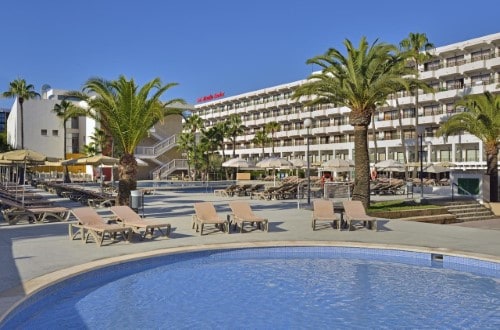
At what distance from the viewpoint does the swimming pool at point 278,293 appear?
6.94m

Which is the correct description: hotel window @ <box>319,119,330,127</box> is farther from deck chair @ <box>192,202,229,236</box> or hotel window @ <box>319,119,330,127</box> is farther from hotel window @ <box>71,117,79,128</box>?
deck chair @ <box>192,202,229,236</box>

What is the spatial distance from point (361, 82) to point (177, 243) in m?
10.1

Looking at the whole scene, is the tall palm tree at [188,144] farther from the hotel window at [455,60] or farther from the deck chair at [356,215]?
the deck chair at [356,215]

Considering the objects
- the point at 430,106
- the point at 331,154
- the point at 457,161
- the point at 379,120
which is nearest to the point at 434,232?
the point at 457,161

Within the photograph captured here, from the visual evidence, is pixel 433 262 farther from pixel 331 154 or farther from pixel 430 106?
pixel 331 154

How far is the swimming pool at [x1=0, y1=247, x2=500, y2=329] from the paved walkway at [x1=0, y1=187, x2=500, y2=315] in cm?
30

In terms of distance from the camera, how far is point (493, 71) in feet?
164

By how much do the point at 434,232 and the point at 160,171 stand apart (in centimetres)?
4345

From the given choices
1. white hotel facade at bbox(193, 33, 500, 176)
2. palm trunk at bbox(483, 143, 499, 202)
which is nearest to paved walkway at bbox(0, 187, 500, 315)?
palm trunk at bbox(483, 143, 499, 202)

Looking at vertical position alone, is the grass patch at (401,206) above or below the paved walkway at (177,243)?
above

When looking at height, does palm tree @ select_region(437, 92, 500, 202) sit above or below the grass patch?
above

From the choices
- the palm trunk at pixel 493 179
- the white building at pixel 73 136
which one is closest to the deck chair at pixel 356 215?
the palm trunk at pixel 493 179

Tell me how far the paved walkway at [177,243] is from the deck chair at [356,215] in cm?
38

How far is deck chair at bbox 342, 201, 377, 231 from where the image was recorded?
1419 centimetres
